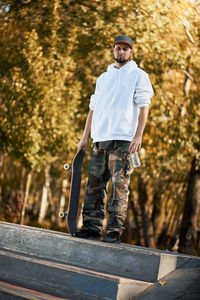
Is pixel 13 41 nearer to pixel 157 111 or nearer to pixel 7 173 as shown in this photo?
pixel 157 111

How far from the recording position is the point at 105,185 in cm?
547

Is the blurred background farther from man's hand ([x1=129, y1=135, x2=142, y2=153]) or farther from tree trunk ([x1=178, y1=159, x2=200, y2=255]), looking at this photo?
man's hand ([x1=129, y1=135, x2=142, y2=153])

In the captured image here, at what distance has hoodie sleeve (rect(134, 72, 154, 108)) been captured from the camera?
523 cm

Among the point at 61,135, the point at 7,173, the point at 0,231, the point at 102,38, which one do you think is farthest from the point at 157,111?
the point at 7,173

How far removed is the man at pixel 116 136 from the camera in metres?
5.16

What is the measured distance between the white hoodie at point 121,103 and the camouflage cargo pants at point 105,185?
128mm

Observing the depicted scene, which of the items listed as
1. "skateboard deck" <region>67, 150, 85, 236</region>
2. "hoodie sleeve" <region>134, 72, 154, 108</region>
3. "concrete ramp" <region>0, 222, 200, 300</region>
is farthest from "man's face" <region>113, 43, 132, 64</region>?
"concrete ramp" <region>0, 222, 200, 300</region>

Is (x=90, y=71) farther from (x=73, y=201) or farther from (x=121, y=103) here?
(x=73, y=201)

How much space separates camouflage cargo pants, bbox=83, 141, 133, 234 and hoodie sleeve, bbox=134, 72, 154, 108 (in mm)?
497

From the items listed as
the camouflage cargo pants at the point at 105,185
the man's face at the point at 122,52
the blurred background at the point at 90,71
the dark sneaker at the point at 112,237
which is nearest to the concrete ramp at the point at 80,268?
the dark sneaker at the point at 112,237

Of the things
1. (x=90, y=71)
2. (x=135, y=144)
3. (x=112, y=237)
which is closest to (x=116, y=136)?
(x=135, y=144)

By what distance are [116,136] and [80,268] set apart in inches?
62.1

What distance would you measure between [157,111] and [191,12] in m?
2.49

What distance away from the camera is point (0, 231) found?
5512mm
